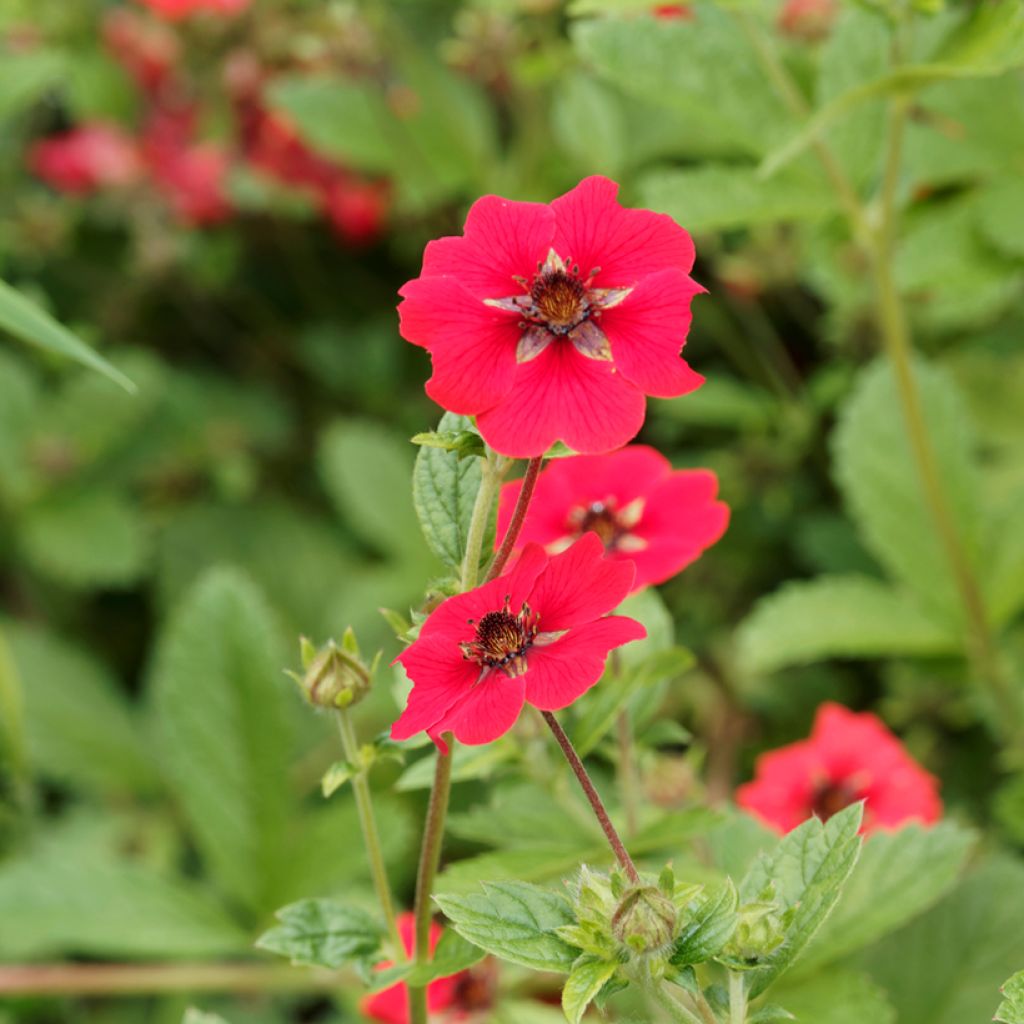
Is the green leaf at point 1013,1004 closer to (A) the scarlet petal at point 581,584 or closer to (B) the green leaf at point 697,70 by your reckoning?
(A) the scarlet petal at point 581,584

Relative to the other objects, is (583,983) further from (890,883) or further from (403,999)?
(403,999)

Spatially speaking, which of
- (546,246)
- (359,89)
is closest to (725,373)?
(359,89)

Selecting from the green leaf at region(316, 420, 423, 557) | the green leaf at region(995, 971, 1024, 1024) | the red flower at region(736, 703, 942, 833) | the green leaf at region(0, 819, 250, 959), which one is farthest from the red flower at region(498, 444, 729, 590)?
the green leaf at region(316, 420, 423, 557)

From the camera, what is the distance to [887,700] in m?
2.03

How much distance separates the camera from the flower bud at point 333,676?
2.81ft

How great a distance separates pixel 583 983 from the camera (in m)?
0.72

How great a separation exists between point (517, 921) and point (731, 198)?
0.99m

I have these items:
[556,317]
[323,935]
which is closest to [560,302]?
[556,317]

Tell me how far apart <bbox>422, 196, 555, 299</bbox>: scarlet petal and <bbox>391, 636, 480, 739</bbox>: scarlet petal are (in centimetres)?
23

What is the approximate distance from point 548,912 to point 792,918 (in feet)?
0.50

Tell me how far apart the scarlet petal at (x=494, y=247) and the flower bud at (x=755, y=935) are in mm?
422

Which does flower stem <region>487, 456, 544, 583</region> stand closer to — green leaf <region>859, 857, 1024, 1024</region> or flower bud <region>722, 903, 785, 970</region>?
flower bud <region>722, 903, 785, 970</region>

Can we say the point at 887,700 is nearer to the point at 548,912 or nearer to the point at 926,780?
the point at 926,780

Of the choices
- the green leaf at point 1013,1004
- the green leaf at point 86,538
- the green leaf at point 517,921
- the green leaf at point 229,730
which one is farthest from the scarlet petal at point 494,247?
the green leaf at point 86,538
